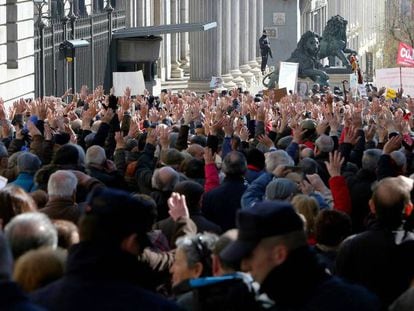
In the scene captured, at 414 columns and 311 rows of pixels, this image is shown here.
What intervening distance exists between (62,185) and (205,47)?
42841 millimetres

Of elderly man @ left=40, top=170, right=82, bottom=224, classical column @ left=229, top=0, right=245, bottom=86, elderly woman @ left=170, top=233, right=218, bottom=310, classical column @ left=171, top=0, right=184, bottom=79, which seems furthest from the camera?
classical column @ left=171, top=0, right=184, bottom=79

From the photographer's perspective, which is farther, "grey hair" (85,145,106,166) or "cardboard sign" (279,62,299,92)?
"cardboard sign" (279,62,299,92)

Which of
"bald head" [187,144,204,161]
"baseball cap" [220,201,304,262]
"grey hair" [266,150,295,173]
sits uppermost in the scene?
"baseball cap" [220,201,304,262]

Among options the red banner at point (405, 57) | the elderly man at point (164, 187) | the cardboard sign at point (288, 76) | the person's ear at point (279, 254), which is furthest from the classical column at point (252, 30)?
the person's ear at point (279, 254)

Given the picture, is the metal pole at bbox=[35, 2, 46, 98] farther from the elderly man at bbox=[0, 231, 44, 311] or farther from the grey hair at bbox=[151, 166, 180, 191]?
the elderly man at bbox=[0, 231, 44, 311]

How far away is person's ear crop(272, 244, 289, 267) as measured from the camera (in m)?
6.64

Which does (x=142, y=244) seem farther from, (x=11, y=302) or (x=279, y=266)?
(x=11, y=302)

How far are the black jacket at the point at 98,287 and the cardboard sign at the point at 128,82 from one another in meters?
21.1

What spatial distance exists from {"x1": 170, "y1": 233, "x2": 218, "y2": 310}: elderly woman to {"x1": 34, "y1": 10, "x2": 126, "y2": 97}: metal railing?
2319 cm

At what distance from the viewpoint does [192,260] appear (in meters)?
7.91

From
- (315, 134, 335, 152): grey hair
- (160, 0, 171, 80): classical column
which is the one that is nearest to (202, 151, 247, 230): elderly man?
(315, 134, 335, 152): grey hair

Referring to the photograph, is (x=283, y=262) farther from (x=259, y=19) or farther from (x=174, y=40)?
(x=259, y=19)

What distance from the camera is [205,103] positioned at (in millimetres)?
25953

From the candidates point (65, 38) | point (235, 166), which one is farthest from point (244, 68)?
point (235, 166)
